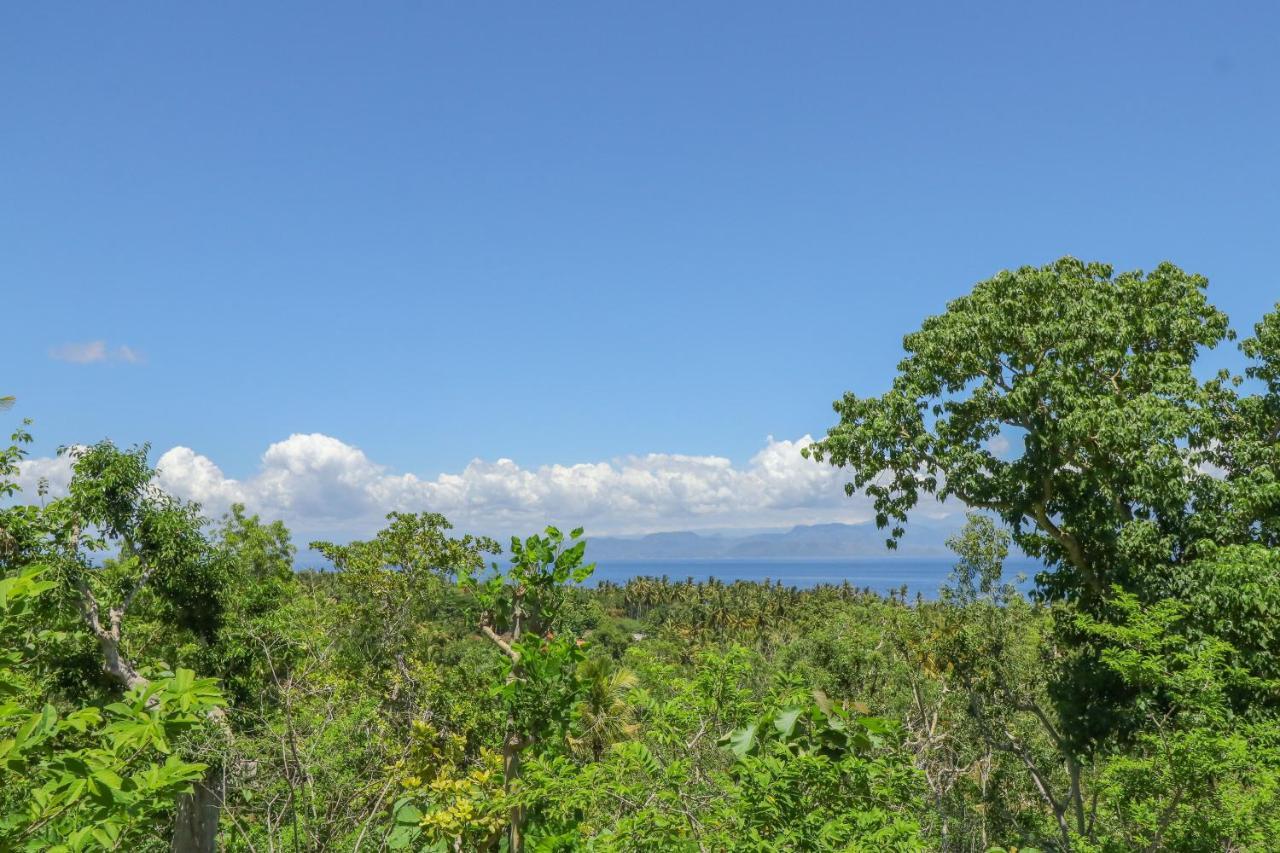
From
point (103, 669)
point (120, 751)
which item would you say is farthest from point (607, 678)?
point (120, 751)

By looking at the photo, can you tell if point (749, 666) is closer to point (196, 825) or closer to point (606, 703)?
point (196, 825)

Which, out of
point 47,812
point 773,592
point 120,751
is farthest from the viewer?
point 773,592

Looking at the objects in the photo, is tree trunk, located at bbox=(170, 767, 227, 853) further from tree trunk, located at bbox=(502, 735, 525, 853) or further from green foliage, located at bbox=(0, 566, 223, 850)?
green foliage, located at bbox=(0, 566, 223, 850)

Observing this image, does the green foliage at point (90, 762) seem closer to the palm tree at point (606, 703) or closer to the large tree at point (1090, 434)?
the large tree at point (1090, 434)

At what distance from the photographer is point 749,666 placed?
5.52 m

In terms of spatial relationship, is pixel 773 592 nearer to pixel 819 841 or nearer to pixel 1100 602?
pixel 1100 602

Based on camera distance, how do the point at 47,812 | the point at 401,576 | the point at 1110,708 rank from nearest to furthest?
the point at 47,812 < the point at 1110,708 < the point at 401,576

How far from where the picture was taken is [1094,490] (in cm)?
1222

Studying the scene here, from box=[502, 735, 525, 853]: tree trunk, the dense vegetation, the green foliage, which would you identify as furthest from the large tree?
the green foliage

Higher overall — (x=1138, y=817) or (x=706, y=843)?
(x=706, y=843)

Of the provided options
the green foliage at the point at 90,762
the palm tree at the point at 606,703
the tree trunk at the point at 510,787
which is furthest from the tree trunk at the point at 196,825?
the green foliage at the point at 90,762

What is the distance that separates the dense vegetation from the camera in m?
4.55

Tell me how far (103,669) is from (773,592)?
8134 cm

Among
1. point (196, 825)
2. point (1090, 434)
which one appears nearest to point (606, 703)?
point (196, 825)
